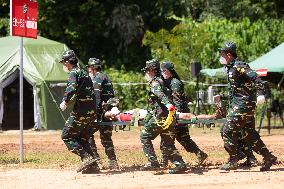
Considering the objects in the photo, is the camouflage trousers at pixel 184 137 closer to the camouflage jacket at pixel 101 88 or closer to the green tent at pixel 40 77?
the camouflage jacket at pixel 101 88

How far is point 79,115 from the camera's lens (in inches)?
499

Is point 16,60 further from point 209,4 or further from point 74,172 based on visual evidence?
point 209,4

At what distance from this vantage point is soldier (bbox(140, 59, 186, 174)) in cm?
1244

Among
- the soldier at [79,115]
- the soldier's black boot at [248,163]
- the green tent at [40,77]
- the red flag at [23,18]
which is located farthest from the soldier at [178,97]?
the green tent at [40,77]

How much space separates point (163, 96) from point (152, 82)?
38 centimetres

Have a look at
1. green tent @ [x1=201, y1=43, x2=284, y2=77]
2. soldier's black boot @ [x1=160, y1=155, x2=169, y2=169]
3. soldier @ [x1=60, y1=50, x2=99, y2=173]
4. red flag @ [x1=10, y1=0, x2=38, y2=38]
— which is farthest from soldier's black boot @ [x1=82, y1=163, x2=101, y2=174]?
green tent @ [x1=201, y1=43, x2=284, y2=77]

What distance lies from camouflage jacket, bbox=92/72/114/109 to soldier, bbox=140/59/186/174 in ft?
3.68

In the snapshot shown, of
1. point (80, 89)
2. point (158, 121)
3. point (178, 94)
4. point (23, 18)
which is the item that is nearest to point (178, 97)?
point (178, 94)

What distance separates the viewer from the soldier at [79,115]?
496 inches

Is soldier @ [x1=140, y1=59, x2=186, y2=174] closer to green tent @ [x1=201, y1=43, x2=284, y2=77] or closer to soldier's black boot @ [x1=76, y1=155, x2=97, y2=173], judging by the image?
soldier's black boot @ [x1=76, y1=155, x2=97, y2=173]

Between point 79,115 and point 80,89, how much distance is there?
43cm

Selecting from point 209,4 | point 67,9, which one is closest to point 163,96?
point 67,9

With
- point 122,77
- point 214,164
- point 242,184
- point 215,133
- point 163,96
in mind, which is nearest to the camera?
point 242,184

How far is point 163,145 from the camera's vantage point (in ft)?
41.3
